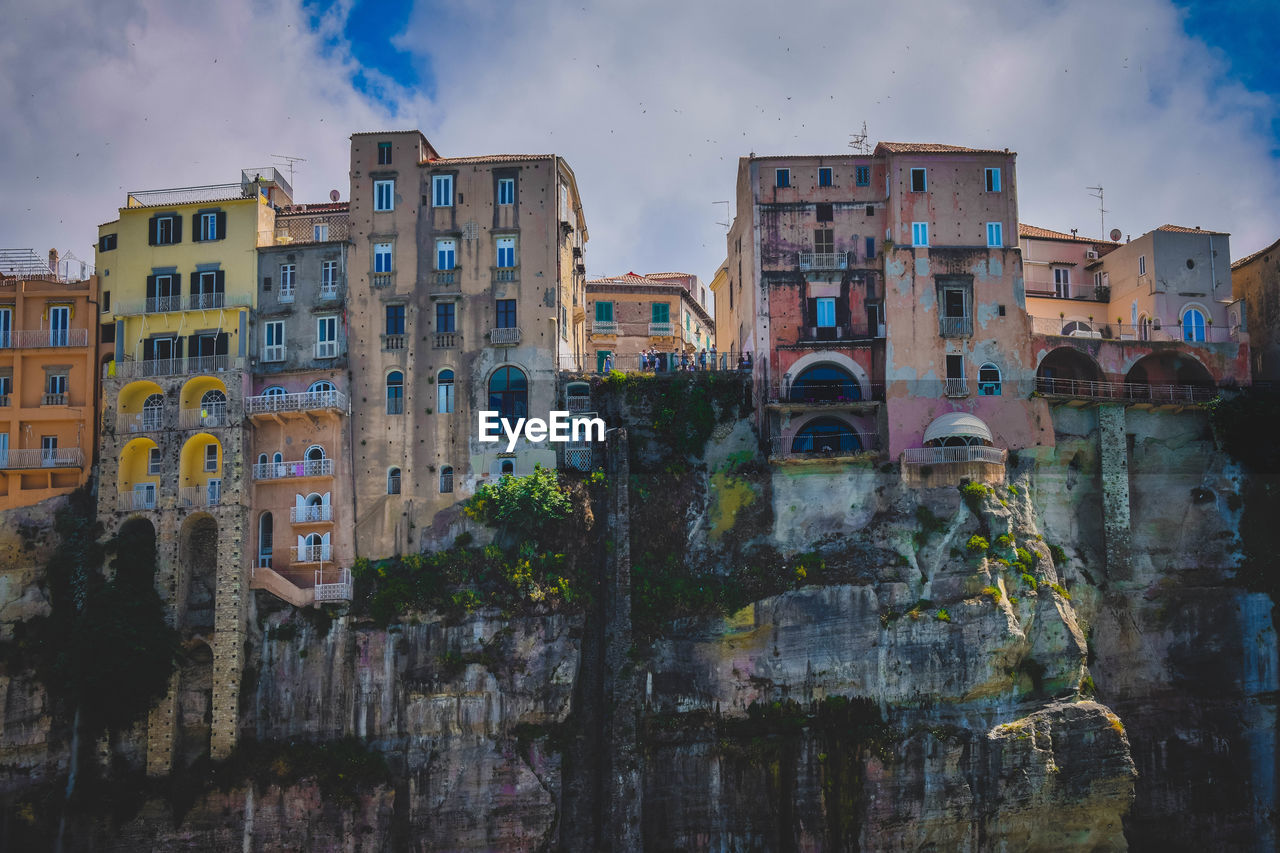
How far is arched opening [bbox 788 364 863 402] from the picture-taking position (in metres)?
65.2

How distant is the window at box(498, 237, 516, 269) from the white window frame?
15.8ft

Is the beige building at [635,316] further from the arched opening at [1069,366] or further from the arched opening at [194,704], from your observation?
the arched opening at [194,704]

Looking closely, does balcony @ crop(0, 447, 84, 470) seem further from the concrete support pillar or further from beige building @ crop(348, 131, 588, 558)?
the concrete support pillar

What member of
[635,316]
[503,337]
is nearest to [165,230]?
[503,337]

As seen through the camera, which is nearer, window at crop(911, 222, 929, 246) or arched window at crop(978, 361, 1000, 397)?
arched window at crop(978, 361, 1000, 397)

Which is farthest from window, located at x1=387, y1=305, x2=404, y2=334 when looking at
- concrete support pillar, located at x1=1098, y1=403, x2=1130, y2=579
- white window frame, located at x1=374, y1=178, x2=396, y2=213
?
concrete support pillar, located at x1=1098, y1=403, x2=1130, y2=579

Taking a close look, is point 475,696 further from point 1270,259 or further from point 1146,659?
point 1270,259

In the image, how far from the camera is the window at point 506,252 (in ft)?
217

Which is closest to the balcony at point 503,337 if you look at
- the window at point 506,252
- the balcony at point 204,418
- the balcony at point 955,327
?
the window at point 506,252

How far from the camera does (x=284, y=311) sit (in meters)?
66.4

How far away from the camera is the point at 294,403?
64000mm

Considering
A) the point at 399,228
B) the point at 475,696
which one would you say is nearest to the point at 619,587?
the point at 475,696

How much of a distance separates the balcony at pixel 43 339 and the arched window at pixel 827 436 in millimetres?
30651

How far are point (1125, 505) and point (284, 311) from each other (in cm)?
3567
